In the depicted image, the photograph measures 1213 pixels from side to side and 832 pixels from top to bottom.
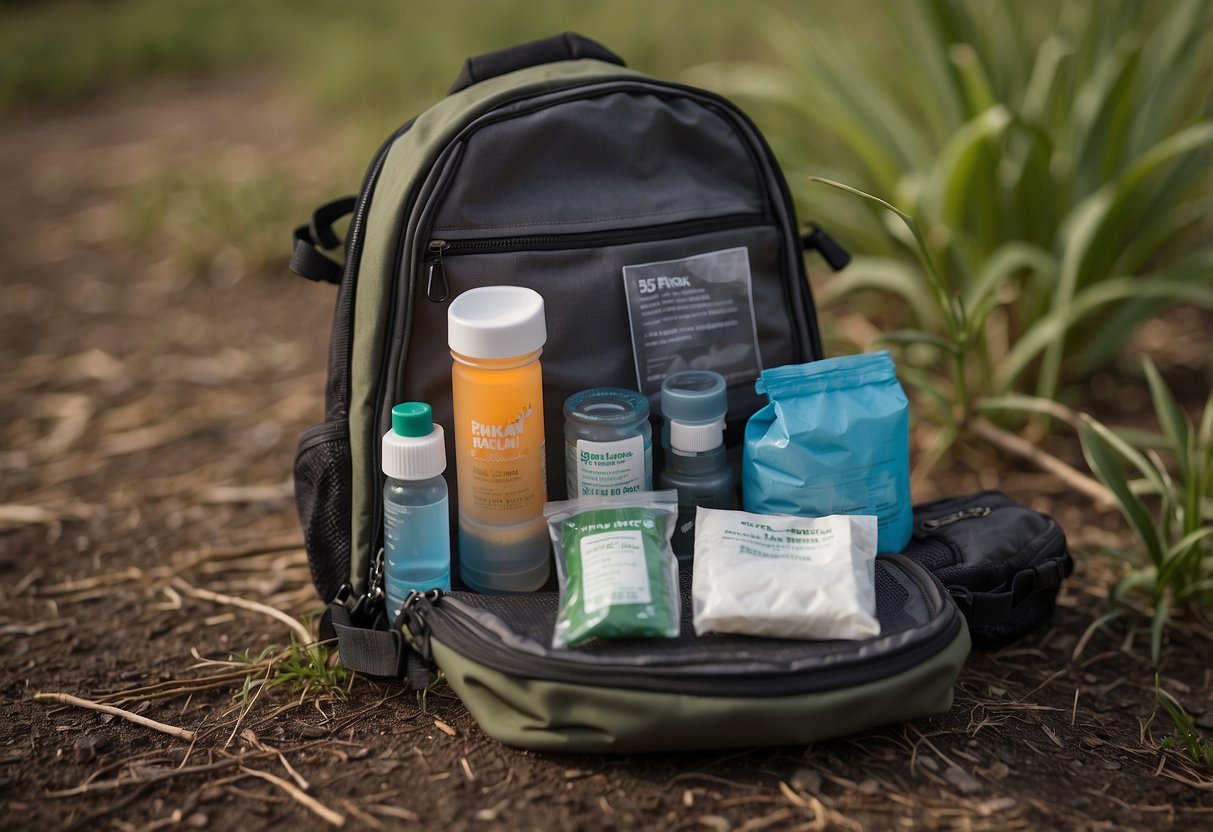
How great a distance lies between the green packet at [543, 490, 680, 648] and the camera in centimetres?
135

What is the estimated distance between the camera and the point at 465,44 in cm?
464

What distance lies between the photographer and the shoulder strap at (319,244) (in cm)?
164

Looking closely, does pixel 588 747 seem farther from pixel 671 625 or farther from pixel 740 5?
pixel 740 5

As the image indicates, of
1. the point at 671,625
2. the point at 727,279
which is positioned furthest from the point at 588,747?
the point at 727,279

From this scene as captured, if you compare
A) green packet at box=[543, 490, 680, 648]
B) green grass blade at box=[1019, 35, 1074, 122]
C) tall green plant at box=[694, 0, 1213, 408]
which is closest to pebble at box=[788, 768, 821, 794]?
green packet at box=[543, 490, 680, 648]

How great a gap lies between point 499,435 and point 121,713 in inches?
27.1

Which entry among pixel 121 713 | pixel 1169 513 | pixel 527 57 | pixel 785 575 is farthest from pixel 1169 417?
pixel 121 713

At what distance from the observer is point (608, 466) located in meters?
1.54

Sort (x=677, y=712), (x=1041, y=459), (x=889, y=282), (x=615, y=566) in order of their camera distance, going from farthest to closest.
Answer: (x=889, y=282)
(x=1041, y=459)
(x=615, y=566)
(x=677, y=712)

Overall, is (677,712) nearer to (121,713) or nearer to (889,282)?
(121,713)

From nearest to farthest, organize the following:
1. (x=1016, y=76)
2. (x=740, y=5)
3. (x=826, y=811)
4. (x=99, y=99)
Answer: (x=826, y=811) < (x=1016, y=76) < (x=740, y=5) < (x=99, y=99)

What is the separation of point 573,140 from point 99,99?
465cm

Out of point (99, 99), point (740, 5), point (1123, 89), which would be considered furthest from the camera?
point (99, 99)

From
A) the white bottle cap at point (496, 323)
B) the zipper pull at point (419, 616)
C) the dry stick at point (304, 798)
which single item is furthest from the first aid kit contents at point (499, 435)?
the dry stick at point (304, 798)
